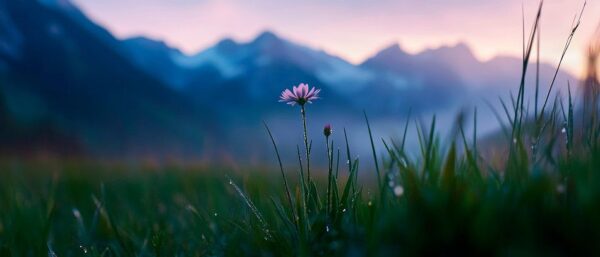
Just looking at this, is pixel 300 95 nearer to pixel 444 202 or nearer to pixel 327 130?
pixel 327 130

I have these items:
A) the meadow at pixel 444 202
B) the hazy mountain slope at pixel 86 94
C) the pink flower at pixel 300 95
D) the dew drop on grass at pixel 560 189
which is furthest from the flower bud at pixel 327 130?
the hazy mountain slope at pixel 86 94

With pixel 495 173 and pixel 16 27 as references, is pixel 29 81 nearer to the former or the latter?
pixel 16 27

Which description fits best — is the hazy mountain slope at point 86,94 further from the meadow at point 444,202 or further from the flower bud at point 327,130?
the flower bud at point 327,130

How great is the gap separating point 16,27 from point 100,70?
1170 inches

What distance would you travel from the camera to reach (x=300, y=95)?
261cm

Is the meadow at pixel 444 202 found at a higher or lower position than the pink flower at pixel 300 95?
lower

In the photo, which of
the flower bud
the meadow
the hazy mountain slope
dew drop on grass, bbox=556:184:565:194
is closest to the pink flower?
the meadow

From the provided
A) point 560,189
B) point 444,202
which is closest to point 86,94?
point 444,202

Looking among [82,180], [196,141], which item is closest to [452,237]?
[82,180]

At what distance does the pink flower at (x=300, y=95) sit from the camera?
102 inches

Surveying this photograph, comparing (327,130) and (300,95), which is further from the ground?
(300,95)

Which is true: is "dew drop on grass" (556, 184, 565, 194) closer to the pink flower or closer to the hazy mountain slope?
the pink flower

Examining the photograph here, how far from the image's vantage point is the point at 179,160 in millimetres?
11312

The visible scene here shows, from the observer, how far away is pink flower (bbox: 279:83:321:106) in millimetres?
2580
